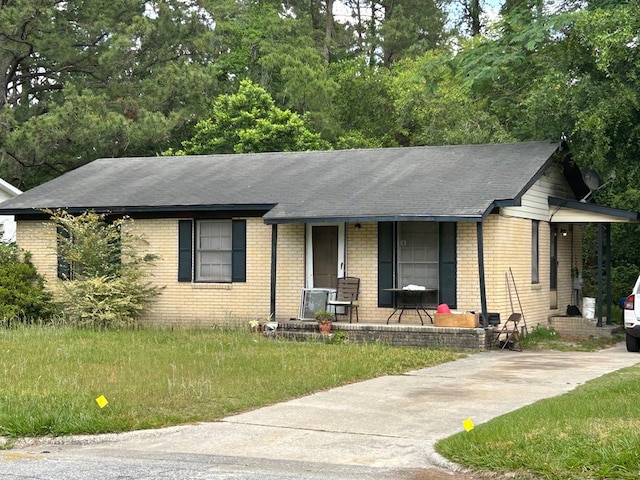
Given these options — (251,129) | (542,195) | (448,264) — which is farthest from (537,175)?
(251,129)

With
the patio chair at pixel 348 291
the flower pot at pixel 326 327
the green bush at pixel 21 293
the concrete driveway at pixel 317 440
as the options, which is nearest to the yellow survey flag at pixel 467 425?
the concrete driveway at pixel 317 440

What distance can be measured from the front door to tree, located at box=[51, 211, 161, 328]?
3.62m

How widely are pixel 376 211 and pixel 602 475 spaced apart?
434 inches

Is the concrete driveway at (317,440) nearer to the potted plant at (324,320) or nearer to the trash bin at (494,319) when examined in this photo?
the trash bin at (494,319)

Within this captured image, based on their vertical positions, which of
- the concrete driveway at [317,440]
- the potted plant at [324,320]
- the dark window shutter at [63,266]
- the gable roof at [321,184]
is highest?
the gable roof at [321,184]

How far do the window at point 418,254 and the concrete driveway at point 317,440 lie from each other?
6.02 m

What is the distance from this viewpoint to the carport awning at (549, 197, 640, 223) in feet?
63.4

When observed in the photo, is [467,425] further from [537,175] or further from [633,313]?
[537,175]

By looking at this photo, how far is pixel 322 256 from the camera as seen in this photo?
66.8 feet

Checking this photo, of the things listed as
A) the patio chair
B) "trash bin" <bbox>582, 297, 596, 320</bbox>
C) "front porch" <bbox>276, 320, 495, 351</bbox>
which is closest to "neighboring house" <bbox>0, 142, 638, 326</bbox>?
the patio chair

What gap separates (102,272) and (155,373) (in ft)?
27.2

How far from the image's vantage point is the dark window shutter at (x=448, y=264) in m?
18.7

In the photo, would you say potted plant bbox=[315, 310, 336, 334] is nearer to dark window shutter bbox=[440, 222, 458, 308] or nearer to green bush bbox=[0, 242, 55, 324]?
dark window shutter bbox=[440, 222, 458, 308]

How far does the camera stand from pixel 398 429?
9750mm
